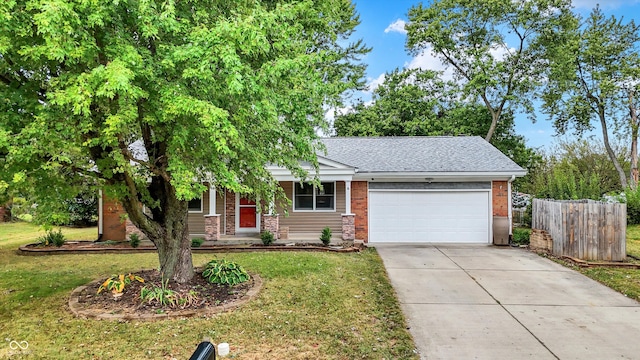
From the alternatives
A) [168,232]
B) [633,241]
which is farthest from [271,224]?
[633,241]

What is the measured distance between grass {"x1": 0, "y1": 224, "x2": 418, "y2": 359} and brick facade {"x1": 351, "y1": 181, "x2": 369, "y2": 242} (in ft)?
15.2

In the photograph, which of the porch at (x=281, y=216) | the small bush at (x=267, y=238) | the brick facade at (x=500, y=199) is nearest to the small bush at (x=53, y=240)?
the porch at (x=281, y=216)

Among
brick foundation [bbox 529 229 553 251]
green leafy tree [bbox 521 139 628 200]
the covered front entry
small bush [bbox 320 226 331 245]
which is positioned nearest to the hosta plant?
small bush [bbox 320 226 331 245]

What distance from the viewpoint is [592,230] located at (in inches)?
391

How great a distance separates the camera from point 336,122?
1012 inches

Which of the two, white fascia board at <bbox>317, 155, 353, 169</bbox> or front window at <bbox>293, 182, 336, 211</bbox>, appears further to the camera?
front window at <bbox>293, 182, 336, 211</bbox>

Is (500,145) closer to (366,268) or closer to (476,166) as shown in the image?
(476,166)

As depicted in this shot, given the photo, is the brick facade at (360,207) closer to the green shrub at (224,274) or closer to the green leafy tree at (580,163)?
the green shrub at (224,274)

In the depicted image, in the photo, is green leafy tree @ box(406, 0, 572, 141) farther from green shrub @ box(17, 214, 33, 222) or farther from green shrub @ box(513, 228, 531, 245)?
green shrub @ box(17, 214, 33, 222)

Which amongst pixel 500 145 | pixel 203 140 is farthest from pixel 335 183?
pixel 500 145

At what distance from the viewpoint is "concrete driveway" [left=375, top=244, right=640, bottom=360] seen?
15.5 feet

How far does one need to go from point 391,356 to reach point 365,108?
22.2m

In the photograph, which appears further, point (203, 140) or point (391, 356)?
point (203, 140)

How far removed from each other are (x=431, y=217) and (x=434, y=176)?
1.49 metres
